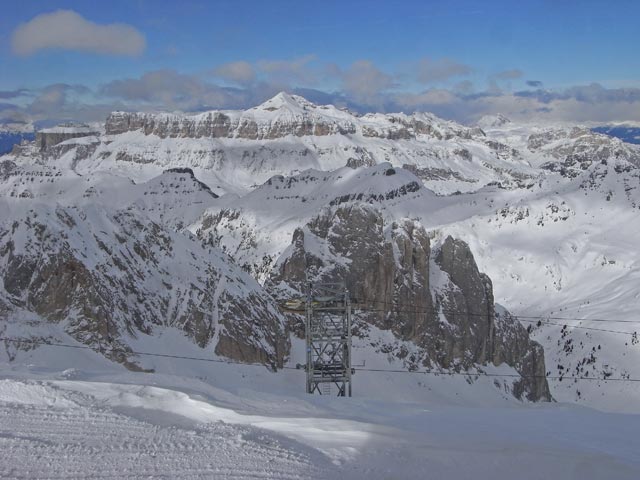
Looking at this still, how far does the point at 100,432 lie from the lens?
58.4ft

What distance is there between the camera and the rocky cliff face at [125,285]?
54281mm

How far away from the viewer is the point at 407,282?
9438cm

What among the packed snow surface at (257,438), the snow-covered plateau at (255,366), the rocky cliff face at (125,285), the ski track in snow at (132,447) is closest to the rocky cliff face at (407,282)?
the snow-covered plateau at (255,366)

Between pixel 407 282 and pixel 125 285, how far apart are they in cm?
4111

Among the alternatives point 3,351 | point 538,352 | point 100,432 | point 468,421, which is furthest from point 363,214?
point 100,432

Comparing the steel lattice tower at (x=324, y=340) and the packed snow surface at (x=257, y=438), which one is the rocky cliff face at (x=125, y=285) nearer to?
the steel lattice tower at (x=324, y=340)

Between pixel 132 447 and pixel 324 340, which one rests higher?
pixel 324 340

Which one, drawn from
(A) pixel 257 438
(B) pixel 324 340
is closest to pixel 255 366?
(B) pixel 324 340

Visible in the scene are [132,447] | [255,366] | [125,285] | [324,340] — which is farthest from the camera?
[255,366]

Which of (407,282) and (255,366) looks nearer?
(255,366)

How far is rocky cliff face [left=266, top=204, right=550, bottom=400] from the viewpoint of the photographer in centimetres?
9050

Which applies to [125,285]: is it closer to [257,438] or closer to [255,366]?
[255,366]

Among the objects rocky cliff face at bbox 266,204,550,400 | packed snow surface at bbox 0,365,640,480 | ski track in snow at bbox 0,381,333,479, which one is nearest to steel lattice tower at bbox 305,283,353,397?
packed snow surface at bbox 0,365,640,480

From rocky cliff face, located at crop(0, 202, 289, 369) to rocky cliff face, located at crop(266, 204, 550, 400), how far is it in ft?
54.8
